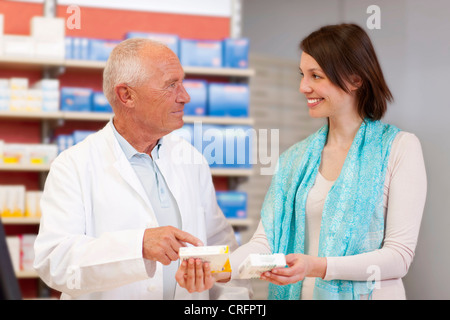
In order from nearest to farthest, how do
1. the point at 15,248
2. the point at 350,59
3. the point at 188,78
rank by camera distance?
the point at 350,59, the point at 15,248, the point at 188,78

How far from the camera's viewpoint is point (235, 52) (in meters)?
4.71

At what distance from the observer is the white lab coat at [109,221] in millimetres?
1604

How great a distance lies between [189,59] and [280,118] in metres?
2.27

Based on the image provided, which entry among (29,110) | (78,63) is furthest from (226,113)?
(29,110)

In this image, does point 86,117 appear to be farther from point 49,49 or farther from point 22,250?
point 22,250

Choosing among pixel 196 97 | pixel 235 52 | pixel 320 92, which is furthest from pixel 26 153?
pixel 320 92

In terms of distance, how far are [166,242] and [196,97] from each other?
124 inches

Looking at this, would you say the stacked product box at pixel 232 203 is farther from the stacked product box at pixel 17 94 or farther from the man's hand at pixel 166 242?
the man's hand at pixel 166 242

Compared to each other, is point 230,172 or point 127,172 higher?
point 127,172

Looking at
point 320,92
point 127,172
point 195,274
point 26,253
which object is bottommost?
point 26,253

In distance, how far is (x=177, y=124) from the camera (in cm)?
190

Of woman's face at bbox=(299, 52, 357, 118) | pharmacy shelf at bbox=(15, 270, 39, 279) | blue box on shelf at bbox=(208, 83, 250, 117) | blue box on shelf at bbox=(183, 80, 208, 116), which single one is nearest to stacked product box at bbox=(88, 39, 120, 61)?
blue box on shelf at bbox=(183, 80, 208, 116)

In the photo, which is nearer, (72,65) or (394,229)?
(394,229)

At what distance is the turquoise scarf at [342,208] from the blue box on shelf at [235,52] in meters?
2.90
